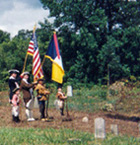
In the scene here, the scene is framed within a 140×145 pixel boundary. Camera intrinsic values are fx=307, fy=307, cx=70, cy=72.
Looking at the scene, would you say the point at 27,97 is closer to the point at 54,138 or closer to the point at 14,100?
the point at 14,100

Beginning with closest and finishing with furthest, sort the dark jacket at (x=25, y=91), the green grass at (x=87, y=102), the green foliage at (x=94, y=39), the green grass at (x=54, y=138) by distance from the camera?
the green grass at (x=54, y=138) → the dark jacket at (x=25, y=91) → the green grass at (x=87, y=102) → the green foliage at (x=94, y=39)

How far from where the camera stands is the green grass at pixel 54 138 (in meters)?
8.53

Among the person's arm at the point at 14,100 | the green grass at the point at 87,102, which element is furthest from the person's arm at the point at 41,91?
the green grass at the point at 87,102

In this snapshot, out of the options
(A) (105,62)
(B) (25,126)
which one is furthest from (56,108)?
(A) (105,62)

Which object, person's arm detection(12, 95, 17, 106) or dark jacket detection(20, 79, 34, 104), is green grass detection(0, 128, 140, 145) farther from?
→ dark jacket detection(20, 79, 34, 104)

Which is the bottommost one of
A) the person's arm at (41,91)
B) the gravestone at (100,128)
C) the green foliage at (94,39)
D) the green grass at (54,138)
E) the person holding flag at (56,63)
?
the green grass at (54,138)

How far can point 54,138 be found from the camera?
28.9 feet

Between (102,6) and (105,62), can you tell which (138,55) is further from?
(102,6)

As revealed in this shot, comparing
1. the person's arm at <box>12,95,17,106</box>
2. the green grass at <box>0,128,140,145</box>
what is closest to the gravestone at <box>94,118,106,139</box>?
the green grass at <box>0,128,140,145</box>

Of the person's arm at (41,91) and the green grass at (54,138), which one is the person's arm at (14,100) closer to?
the person's arm at (41,91)

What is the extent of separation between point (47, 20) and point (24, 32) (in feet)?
105

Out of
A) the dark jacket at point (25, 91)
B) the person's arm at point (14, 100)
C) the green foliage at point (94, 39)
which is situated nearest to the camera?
the person's arm at point (14, 100)

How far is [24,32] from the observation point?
6088 centimetres

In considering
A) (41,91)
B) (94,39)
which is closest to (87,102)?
(41,91)
